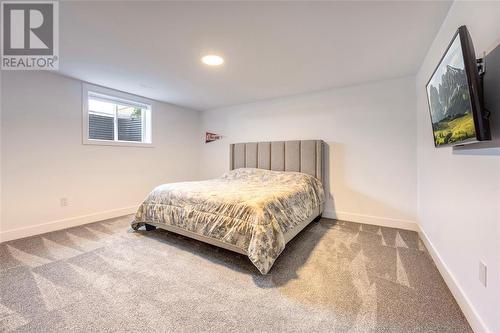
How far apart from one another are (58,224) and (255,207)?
2886 millimetres

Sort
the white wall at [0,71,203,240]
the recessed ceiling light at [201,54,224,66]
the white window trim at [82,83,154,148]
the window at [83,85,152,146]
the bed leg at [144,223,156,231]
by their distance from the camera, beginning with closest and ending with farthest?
the recessed ceiling light at [201,54,224,66], the white wall at [0,71,203,240], the bed leg at [144,223,156,231], the white window trim at [82,83,154,148], the window at [83,85,152,146]

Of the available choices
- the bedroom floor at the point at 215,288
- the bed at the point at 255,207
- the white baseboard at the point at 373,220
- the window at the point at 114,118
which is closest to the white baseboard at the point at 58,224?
the bedroom floor at the point at 215,288

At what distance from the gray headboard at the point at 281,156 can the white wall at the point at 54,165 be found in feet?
5.77

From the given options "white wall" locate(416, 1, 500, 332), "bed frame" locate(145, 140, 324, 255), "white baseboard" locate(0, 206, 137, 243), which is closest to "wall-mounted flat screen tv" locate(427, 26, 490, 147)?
"white wall" locate(416, 1, 500, 332)

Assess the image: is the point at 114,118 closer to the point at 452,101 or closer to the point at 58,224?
the point at 58,224

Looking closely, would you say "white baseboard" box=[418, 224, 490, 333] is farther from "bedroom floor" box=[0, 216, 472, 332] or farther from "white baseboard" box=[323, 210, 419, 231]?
"white baseboard" box=[323, 210, 419, 231]

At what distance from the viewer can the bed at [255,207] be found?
74.5 inches

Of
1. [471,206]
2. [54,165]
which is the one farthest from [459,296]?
[54,165]

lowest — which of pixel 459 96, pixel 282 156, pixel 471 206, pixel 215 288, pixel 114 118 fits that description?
pixel 215 288

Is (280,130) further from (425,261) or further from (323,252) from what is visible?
(425,261)

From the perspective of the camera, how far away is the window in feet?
10.8

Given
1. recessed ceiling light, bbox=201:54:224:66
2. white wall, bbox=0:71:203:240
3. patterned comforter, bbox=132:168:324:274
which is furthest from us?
white wall, bbox=0:71:203:240

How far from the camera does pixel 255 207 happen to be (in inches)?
76.7

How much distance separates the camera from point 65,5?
1604mm
